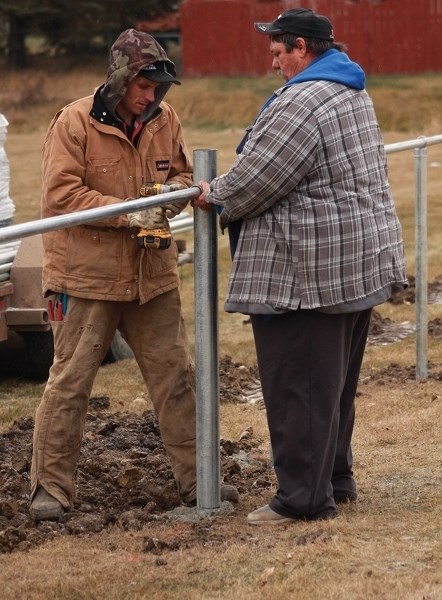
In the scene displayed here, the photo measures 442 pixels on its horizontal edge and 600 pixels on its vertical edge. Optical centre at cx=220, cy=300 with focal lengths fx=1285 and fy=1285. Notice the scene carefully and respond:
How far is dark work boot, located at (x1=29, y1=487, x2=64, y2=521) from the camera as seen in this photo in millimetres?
4996

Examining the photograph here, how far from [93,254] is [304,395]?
1.00m

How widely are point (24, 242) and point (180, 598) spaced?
4.55 meters

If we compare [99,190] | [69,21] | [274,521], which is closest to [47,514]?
[274,521]

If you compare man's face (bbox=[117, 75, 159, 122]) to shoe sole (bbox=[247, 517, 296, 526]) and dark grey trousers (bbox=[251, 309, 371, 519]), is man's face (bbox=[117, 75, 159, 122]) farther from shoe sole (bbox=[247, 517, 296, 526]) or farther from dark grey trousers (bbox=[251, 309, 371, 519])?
shoe sole (bbox=[247, 517, 296, 526])

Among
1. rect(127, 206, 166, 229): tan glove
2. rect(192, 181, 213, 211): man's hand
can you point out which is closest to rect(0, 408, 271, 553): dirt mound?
rect(127, 206, 166, 229): tan glove

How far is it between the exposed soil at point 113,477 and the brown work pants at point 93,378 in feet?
0.45

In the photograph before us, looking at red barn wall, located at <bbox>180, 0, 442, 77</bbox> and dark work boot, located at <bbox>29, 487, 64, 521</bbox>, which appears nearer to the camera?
dark work boot, located at <bbox>29, 487, 64, 521</bbox>

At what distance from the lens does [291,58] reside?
4656 millimetres

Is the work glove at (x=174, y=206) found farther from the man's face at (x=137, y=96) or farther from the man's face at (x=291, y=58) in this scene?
the man's face at (x=291, y=58)

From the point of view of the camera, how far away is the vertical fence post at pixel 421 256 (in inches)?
289

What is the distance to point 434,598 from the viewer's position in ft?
12.8

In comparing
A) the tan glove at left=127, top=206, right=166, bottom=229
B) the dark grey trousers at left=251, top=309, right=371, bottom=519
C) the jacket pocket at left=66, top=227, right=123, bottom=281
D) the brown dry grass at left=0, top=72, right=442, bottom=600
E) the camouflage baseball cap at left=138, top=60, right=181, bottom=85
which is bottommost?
the brown dry grass at left=0, top=72, right=442, bottom=600

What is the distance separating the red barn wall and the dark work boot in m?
33.7

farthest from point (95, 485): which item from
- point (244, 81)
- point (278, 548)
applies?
point (244, 81)
